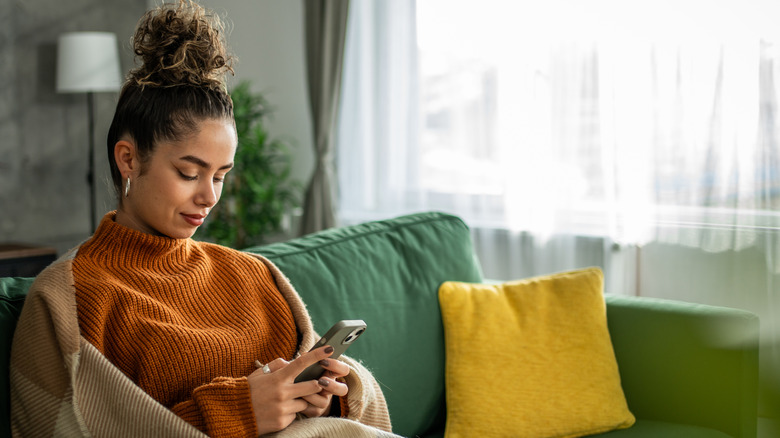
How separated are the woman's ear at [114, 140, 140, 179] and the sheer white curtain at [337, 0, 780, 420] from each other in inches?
79.6

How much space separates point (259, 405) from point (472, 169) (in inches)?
85.9

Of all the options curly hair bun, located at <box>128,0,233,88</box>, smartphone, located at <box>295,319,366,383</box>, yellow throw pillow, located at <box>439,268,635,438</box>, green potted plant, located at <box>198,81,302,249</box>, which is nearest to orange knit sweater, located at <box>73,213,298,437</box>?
smartphone, located at <box>295,319,366,383</box>

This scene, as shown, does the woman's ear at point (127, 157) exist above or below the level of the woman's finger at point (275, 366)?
above

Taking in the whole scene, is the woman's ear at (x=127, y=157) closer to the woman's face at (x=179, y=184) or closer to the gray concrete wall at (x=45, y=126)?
the woman's face at (x=179, y=184)

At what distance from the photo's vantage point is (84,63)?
3.73 m

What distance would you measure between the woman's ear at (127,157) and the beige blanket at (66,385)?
0.18 m

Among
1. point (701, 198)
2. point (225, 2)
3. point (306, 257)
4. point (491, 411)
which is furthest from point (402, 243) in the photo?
point (225, 2)

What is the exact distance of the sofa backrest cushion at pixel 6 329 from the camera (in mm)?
1224

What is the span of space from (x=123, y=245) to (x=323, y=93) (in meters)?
2.40

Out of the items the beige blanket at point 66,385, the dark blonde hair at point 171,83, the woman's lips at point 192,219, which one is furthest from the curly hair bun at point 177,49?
the beige blanket at point 66,385

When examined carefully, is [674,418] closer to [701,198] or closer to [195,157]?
[701,198]

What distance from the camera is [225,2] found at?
400 cm

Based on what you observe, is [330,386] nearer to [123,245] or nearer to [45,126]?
[123,245]

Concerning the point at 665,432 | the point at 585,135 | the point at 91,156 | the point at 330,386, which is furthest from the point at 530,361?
the point at 91,156
